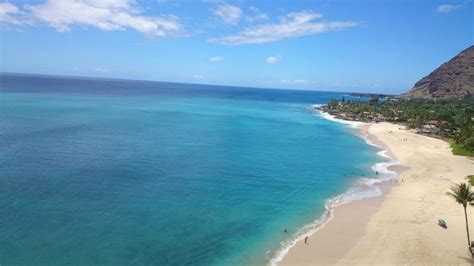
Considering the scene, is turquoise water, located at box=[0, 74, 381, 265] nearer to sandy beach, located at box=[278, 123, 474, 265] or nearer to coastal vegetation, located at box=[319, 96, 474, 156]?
sandy beach, located at box=[278, 123, 474, 265]

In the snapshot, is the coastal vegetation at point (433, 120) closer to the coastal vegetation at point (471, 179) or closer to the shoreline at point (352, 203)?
the coastal vegetation at point (471, 179)

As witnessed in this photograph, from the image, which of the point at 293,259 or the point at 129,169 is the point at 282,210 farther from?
the point at 129,169

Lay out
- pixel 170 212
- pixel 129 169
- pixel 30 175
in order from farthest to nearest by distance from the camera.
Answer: pixel 129 169 → pixel 30 175 → pixel 170 212

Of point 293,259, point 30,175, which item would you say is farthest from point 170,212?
point 30,175

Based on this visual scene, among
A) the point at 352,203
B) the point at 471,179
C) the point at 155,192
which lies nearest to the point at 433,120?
the point at 471,179

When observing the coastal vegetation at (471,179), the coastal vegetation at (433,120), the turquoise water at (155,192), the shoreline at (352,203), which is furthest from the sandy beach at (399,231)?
the coastal vegetation at (433,120)

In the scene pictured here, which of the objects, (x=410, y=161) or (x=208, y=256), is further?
(x=410, y=161)

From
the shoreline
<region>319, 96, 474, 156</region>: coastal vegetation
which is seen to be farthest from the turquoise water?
<region>319, 96, 474, 156</region>: coastal vegetation

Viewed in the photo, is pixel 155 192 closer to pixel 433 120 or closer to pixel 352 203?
pixel 352 203
